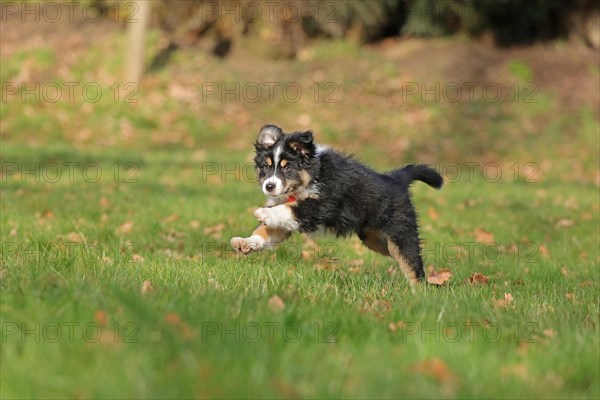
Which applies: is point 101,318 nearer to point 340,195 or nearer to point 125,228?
point 340,195

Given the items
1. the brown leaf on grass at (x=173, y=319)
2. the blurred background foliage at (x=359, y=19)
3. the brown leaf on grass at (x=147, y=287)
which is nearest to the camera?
the brown leaf on grass at (x=173, y=319)

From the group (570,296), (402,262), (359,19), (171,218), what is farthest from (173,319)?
(359,19)

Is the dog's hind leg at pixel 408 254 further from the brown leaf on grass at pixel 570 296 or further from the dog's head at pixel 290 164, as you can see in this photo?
the brown leaf on grass at pixel 570 296

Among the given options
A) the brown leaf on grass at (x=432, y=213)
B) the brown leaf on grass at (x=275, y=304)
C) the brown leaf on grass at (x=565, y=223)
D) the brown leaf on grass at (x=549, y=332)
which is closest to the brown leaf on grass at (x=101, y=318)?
the brown leaf on grass at (x=275, y=304)

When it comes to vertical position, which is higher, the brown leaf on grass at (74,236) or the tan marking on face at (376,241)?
the tan marking on face at (376,241)

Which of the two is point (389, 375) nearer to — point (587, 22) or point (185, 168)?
point (185, 168)

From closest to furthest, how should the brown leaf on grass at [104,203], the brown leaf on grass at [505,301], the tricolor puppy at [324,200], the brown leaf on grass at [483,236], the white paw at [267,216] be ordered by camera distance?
the brown leaf on grass at [505,301], the white paw at [267,216], the tricolor puppy at [324,200], the brown leaf on grass at [483,236], the brown leaf on grass at [104,203]

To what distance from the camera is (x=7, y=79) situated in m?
20.1

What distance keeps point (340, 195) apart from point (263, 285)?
5.72 feet

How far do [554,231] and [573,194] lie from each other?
3696 mm

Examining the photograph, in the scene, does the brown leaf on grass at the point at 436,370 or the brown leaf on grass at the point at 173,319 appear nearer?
the brown leaf on grass at the point at 436,370

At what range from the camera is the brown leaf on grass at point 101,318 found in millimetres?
3397

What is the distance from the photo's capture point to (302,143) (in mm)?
6113

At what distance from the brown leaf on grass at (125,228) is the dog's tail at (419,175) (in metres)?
3.04
